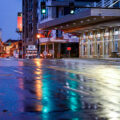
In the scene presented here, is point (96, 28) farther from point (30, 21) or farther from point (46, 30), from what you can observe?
point (30, 21)

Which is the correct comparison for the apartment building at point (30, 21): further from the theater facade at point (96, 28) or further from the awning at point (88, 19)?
the awning at point (88, 19)

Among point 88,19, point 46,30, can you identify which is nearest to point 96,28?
point 88,19

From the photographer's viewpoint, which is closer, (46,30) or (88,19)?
(88,19)

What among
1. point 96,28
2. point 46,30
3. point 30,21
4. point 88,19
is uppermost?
point 30,21

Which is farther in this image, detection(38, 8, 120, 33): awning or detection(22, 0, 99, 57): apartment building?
detection(22, 0, 99, 57): apartment building

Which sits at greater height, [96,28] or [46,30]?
[46,30]

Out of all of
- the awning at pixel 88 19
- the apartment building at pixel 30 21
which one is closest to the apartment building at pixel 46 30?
the apartment building at pixel 30 21

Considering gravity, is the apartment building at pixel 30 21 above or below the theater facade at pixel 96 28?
above

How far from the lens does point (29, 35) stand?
97.1 m

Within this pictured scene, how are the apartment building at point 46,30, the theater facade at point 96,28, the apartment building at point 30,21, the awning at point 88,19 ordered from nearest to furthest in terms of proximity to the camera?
the awning at point 88,19 → the theater facade at point 96,28 → the apartment building at point 46,30 → the apartment building at point 30,21

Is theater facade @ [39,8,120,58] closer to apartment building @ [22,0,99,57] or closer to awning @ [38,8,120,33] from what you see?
awning @ [38,8,120,33]

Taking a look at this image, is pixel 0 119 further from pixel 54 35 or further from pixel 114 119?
pixel 54 35

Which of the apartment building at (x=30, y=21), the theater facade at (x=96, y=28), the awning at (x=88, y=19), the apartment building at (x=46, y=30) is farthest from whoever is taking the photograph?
the apartment building at (x=30, y=21)

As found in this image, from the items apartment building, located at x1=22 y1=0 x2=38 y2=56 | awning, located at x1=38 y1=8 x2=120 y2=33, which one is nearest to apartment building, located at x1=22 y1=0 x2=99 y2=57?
apartment building, located at x1=22 y1=0 x2=38 y2=56
